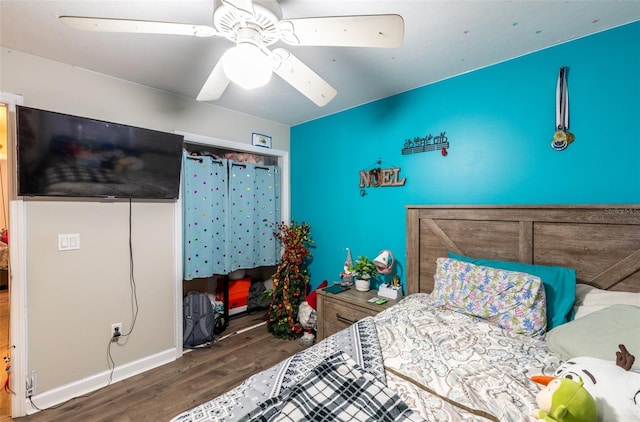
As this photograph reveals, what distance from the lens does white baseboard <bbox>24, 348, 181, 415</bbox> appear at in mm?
1907

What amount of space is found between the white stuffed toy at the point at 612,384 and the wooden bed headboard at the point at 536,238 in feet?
2.67

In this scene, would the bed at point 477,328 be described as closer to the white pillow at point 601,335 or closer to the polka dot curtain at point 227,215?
the white pillow at point 601,335

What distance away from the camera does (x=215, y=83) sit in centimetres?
155

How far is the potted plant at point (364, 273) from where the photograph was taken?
253 centimetres

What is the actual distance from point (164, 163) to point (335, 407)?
230cm

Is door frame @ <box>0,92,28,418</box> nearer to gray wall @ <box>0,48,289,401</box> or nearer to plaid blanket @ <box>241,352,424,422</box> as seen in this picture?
gray wall @ <box>0,48,289,401</box>

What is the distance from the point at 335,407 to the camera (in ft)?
2.96

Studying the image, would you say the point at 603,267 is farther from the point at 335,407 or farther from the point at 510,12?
the point at 335,407

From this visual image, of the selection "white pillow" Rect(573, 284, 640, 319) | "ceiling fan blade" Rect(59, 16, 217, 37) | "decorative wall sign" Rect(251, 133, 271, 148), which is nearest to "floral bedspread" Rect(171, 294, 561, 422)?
"white pillow" Rect(573, 284, 640, 319)

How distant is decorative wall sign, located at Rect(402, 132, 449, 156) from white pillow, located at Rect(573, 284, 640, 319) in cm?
126

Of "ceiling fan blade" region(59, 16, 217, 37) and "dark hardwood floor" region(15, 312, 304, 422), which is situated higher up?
"ceiling fan blade" region(59, 16, 217, 37)

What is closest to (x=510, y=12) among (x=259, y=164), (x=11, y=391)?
(x=259, y=164)

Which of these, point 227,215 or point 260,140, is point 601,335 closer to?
point 227,215

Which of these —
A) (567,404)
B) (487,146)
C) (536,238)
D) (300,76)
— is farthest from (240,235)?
(567,404)
